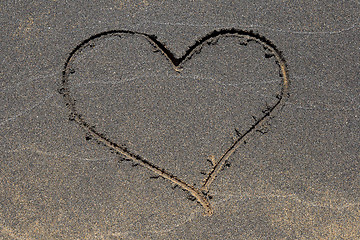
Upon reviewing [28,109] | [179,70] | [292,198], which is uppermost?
[179,70]

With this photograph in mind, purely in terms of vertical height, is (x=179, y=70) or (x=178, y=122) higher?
(x=179, y=70)

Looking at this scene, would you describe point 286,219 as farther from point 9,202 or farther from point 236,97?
point 9,202

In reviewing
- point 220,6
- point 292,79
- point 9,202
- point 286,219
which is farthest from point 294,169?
point 9,202

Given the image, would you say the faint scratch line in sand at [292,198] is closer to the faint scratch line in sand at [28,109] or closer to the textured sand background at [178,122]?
the textured sand background at [178,122]

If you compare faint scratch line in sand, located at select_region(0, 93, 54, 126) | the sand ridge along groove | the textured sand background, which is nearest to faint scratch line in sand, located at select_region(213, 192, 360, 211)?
the textured sand background

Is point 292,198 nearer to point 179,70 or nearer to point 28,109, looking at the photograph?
point 179,70

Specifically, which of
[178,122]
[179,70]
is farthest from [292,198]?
[179,70]

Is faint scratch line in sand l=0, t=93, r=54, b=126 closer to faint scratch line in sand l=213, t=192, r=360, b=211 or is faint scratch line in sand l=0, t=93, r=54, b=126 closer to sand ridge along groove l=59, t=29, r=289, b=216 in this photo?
sand ridge along groove l=59, t=29, r=289, b=216

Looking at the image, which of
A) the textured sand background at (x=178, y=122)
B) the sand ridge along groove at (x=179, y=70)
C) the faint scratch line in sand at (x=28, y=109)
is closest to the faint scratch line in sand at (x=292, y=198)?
the textured sand background at (x=178, y=122)
